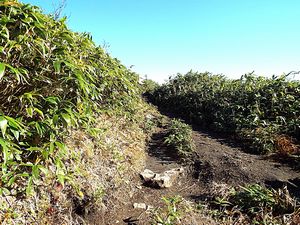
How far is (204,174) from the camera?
4.82m

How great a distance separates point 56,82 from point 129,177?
2.30m

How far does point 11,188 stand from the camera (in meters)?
2.50

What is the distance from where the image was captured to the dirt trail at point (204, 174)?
3688 mm

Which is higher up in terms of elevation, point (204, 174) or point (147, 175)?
point (204, 174)

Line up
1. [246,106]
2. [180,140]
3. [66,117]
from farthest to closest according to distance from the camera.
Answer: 1. [246,106]
2. [180,140]
3. [66,117]

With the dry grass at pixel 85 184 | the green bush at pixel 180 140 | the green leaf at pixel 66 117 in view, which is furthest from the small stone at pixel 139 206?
the green bush at pixel 180 140

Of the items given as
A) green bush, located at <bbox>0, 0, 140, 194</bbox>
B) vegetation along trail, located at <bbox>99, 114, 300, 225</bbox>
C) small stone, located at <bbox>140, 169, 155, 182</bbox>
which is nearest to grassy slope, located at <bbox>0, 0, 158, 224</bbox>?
green bush, located at <bbox>0, 0, 140, 194</bbox>

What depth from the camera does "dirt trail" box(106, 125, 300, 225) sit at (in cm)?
369

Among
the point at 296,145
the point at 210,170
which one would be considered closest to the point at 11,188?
the point at 210,170

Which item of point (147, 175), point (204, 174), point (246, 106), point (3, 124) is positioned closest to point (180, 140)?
point (204, 174)

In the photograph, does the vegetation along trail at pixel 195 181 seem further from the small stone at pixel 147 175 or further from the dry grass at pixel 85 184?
the dry grass at pixel 85 184

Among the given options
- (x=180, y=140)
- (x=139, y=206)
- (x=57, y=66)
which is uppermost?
(x=57, y=66)

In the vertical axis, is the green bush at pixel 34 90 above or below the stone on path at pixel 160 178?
above

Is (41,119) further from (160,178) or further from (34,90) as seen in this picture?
(160,178)
